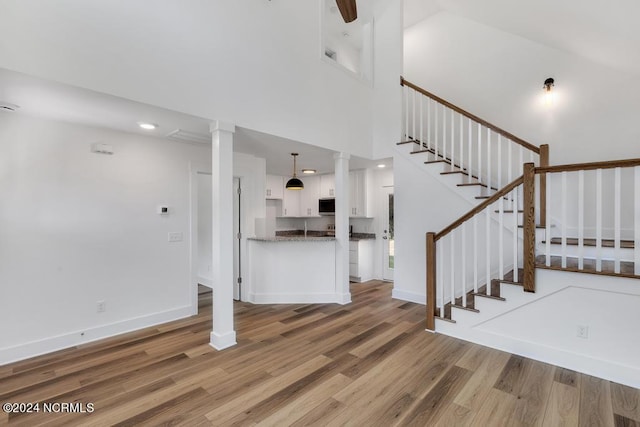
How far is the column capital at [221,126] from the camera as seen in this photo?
3.00 meters

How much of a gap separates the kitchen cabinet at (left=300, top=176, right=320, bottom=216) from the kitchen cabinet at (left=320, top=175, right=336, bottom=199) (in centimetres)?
12

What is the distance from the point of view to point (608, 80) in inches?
148

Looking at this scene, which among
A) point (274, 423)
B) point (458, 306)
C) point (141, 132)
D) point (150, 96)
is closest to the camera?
point (274, 423)

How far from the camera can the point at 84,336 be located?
3176 mm

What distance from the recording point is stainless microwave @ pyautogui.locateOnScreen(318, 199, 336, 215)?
6.64 m

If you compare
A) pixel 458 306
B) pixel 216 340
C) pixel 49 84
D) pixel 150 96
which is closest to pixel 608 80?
pixel 458 306

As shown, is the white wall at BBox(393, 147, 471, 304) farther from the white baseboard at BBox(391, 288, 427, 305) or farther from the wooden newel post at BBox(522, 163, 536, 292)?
the wooden newel post at BBox(522, 163, 536, 292)

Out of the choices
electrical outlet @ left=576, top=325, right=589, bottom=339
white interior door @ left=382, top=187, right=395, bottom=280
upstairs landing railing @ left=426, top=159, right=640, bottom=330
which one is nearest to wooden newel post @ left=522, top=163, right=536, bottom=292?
upstairs landing railing @ left=426, top=159, right=640, bottom=330

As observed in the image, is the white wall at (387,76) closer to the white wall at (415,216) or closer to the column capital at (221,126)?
the white wall at (415,216)

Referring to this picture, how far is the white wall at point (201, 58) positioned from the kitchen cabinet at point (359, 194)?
64.1 inches

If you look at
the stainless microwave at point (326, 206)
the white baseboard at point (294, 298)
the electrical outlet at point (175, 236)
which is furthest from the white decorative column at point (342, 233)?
the electrical outlet at point (175, 236)

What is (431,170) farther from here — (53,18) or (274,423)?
(53,18)

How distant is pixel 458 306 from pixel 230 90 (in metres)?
3.53

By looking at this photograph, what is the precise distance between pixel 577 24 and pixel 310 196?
5.33m
